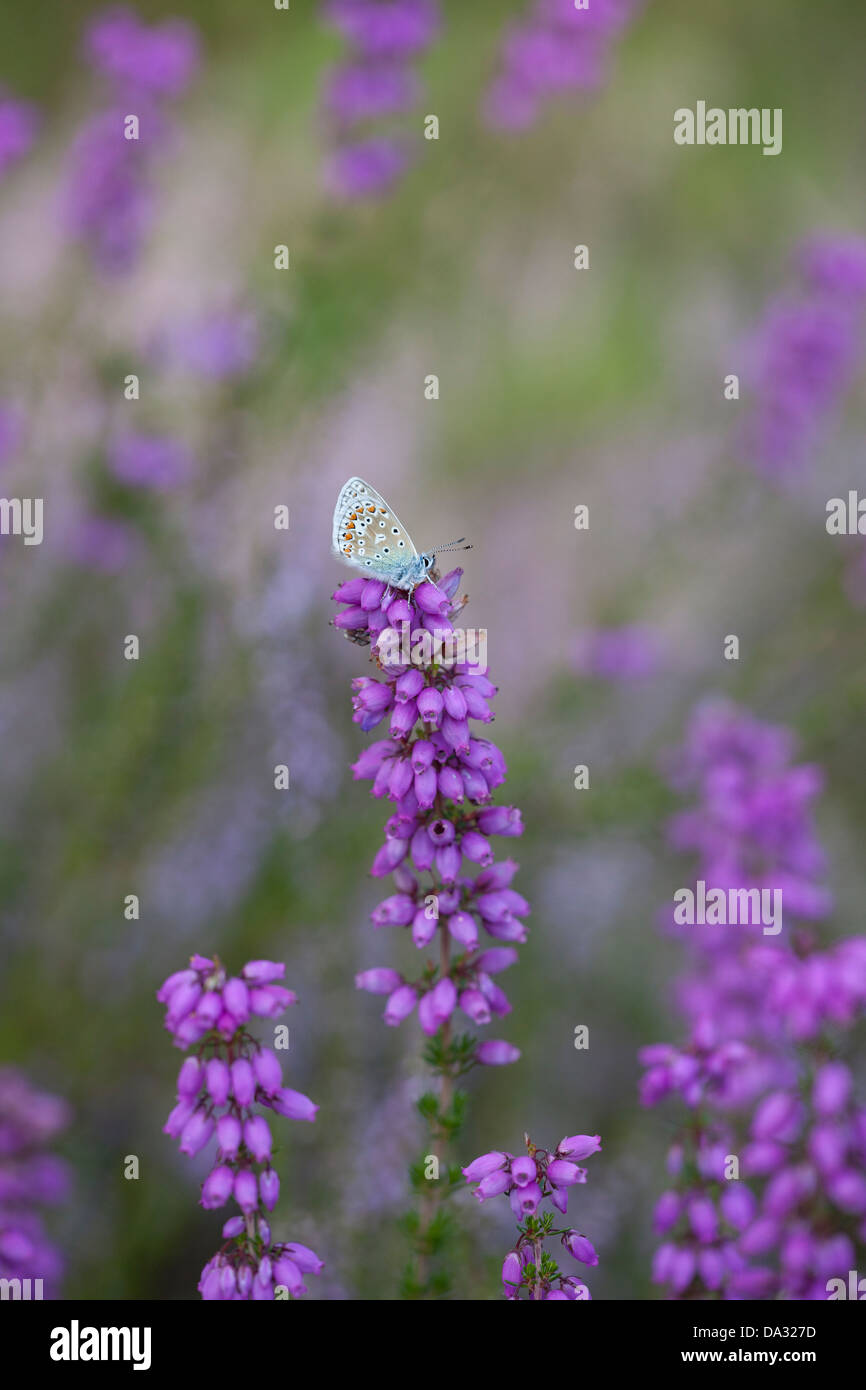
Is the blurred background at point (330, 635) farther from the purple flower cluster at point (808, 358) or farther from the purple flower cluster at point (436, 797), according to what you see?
the purple flower cluster at point (436, 797)

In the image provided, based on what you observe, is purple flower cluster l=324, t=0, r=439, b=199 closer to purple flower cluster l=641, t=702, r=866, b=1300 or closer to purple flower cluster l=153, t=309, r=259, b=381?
purple flower cluster l=153, t=309, r=259, b=381

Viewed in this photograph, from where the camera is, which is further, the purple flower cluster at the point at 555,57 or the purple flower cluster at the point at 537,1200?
the purple flower cluster at the point at 555,57

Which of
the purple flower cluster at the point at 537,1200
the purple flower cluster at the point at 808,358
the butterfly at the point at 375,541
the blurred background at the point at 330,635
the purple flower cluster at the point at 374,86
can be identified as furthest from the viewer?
the purple flower cluster at the point at 808,358

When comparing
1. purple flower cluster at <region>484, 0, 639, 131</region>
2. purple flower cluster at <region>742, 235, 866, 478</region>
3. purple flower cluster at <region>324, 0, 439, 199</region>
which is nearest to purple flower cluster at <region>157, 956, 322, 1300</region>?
purple flower cluster at <region>324, 0, 439, 199</region>

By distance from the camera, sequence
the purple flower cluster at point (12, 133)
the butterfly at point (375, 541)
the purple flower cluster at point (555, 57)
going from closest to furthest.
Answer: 1. the butterfly at point (375, 541)
2. the purple flower cluster at point (12, 133)
3. the purple flower cluster at point (555, 57)

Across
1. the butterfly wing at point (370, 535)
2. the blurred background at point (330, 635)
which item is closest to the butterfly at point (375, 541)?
the butterfly wing at point (370, 535)

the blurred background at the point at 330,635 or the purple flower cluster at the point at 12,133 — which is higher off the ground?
the purple flower cluster at the point at 12,133
